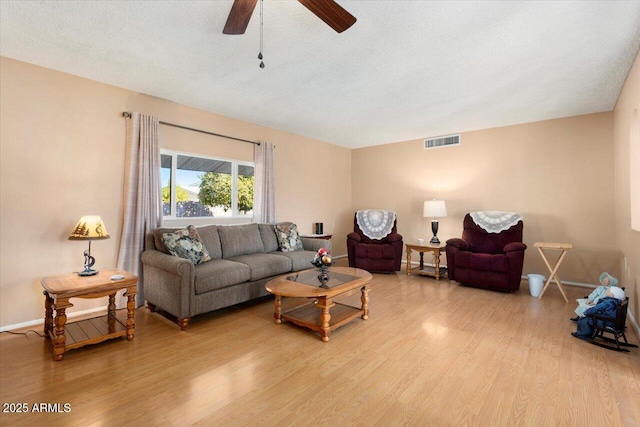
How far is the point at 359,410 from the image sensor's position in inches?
65.9

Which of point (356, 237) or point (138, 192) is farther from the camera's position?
point (356, 237)

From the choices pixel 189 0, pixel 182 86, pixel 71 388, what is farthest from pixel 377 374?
pixel 182 86

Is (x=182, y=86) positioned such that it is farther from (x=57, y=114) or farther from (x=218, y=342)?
(x=218, y=342)

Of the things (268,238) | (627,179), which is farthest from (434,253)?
(268,238)

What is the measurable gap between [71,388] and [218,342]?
3.22 feet

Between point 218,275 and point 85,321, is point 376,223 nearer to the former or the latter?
point 218,275

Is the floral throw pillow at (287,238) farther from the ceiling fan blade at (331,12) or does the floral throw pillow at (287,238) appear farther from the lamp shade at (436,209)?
the ceiling fan blade at (331,12)

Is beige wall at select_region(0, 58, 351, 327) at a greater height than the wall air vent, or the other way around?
the wall air vent

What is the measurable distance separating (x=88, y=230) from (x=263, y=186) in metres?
2.56

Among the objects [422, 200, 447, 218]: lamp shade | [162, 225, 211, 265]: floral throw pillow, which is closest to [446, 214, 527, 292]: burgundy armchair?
[422, 200, 447, 218]: lamp shade

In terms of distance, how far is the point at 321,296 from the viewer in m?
2.60

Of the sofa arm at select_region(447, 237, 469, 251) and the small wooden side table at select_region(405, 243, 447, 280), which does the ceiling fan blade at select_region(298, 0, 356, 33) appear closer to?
the sofa arm at select_region(447, 237, 469, 251)

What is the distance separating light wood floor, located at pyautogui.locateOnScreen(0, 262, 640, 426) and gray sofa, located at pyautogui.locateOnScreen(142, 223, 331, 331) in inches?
9.5

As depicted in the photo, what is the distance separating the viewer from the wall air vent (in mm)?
5457
